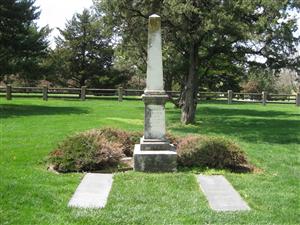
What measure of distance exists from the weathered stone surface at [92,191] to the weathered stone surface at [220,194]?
1.57 metres

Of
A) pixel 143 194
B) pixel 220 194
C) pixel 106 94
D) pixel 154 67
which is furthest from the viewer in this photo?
pixel 106 94

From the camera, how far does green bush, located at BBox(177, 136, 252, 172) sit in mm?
10523

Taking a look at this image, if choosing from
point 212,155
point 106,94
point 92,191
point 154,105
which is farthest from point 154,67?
point 106,94

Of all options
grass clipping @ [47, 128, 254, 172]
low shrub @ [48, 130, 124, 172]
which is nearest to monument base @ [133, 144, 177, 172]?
grass clipping @ [47, 128, 254, 172]

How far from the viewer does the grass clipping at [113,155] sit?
1010 cm

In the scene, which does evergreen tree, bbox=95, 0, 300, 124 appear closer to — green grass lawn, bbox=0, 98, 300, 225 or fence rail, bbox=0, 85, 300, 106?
green grass lawn, bbox=0, 98, 300, 225

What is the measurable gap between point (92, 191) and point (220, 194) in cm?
201

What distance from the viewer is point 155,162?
10086 millimetres

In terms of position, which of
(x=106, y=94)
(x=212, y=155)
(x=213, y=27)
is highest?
(x=213, y=27)

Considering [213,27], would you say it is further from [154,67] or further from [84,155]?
[84,155]

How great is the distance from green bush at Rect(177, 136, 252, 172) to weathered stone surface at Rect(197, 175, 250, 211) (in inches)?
34.7

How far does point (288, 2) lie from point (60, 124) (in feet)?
32.7

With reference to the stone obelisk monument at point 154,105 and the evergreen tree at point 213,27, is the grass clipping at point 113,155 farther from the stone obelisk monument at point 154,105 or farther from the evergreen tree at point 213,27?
the evergreen tree at point 213,27

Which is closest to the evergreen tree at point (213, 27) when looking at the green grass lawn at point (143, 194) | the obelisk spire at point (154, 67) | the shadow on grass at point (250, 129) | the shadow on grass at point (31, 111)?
the shadow on grass at point (250, 129)
